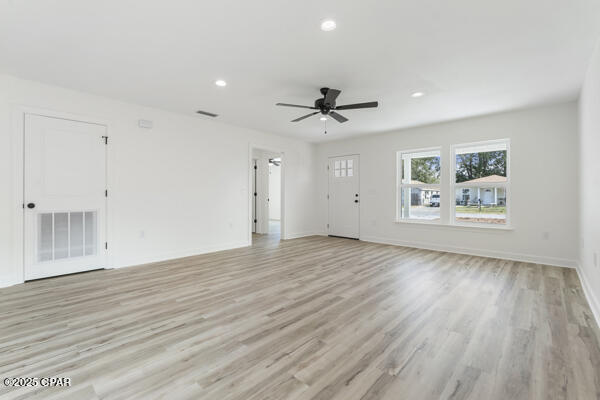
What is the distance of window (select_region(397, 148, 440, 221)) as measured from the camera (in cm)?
566

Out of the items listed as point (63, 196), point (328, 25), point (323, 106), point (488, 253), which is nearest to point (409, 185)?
point (488, 253)

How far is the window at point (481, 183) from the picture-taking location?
16.0 ft

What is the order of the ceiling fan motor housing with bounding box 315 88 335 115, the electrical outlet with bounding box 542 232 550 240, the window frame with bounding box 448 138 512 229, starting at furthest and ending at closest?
the window frame with bounding box 448 138 512 229 → the electrical outlet with bounding box 542 232 550 240 → the ceiling fan motor housing with bounding box 315 88 335 115

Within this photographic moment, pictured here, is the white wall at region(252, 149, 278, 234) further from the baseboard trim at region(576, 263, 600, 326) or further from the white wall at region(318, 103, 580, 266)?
the baseboard trim at region(576, 263, 600, 326)

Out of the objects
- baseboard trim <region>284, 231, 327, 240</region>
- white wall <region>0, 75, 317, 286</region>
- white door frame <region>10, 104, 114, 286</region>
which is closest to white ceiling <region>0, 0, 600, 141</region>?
white wall <region>0, 75, 317, 286</region>

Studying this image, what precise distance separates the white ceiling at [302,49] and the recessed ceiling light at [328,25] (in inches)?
1.8

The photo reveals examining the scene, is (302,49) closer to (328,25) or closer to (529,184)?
(328,25)

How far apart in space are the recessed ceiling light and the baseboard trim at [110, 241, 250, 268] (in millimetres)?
4202

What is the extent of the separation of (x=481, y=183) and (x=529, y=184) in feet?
2.27

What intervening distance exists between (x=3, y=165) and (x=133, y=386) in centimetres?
349

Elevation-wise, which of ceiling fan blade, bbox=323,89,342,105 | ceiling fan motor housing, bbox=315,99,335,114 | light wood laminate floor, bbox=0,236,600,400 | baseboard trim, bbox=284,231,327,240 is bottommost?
light wood laminate floor, bbox=0,236,600,400

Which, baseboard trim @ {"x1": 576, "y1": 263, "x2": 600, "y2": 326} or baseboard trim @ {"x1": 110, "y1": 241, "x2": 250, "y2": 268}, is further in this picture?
baseboard trim @ {"x1": 110, "y1": 241, "x2": 250, "y2": 268}

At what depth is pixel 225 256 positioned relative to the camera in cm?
492

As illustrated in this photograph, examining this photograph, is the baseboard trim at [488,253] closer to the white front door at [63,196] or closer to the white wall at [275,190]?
the white front door at [63,196]
